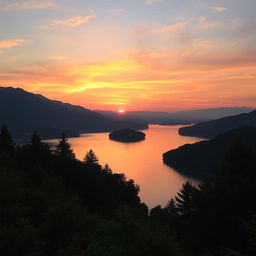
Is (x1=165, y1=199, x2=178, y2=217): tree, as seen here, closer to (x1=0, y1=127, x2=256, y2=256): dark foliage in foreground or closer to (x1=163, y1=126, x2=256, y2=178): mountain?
(x1=0, y1=127, x2=256, y2=256): dark foliage in foreground

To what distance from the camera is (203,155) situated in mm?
145500

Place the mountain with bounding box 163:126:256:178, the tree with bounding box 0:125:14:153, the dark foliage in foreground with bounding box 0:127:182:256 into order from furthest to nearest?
the mountain with bounding box 163:126:256:178 → the tree with bounding box 0:125:14:153 → the dark foliage in foreground with bounding box 0:127:182:256

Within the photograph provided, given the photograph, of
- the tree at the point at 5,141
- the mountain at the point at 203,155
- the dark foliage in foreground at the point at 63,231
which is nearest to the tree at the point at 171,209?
the dark foliage in foreground at the point at 63,231

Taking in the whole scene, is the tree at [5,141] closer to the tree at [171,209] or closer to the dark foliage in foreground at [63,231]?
the dark foliage in foreground at [63,231]

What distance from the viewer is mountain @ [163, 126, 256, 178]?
431ft

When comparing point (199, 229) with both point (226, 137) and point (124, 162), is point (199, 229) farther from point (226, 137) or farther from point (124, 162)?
point (226, 137)

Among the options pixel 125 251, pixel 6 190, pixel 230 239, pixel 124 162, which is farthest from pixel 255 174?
pixel 124 162

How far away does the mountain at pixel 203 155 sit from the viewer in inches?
5177

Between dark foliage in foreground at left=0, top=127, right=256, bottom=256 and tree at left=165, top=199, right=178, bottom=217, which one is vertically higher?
dark foliage in foreground at left=0, top=127, right=256, bottom=256

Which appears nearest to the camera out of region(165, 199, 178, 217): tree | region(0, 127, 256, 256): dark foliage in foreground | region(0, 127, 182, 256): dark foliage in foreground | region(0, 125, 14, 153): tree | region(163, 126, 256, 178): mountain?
region(0, 127, 182, 256): dark foliage in foreground

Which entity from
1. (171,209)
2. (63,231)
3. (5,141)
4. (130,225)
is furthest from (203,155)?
(130,225)

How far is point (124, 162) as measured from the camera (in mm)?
133500

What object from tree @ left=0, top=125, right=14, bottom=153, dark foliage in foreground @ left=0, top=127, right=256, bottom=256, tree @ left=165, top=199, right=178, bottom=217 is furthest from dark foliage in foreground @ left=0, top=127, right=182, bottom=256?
tree @ left=0, top=125, right=14, bottom=153

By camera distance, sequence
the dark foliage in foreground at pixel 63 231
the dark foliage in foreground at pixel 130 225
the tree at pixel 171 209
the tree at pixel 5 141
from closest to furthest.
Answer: the dark foliage in foreground at pixel 63 231, the dark foliage in foreground at pixel 130 225, the tree at pixel 171 209, the tree at pixel 5 141
